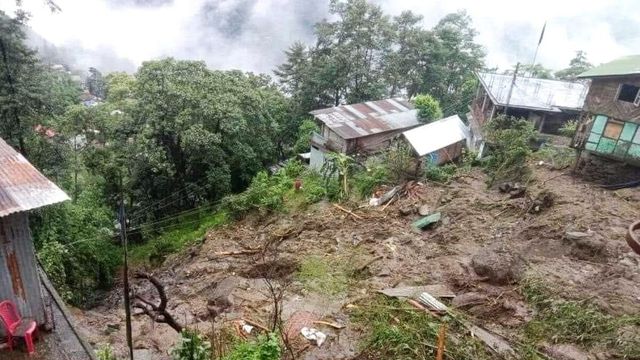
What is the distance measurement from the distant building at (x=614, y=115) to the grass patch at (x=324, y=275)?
12027mm

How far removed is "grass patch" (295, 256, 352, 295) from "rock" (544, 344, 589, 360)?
17.3 ft

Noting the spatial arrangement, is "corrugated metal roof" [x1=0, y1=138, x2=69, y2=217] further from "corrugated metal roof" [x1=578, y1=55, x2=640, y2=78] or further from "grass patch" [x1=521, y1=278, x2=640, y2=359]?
"corrugated metal roof" [x1=578, y1=55, x2=640, y2=78]

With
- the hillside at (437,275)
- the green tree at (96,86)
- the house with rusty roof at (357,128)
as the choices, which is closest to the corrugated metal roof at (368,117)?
the house with rusty roof at (357,128)

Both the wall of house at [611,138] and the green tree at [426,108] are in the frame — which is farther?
the green tree at [426,108]

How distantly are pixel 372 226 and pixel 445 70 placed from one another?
21.8 metres

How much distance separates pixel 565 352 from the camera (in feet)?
29.0

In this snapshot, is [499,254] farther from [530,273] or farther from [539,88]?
[539,88]

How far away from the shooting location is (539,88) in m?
25.8

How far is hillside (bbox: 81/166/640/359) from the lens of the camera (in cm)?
945

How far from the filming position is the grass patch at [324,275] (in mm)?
12430

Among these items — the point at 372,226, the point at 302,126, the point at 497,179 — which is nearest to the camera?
the point at 372,226

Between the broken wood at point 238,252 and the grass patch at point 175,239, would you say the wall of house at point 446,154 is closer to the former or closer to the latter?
the broken wood at point 238,252

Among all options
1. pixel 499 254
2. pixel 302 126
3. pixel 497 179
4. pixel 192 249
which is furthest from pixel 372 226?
pixel 302 126

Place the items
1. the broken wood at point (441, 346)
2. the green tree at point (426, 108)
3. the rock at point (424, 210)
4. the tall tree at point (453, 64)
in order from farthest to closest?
the tall tree at point (453, 64) < the green tree at point (426, 108) < the rock at point (424, 210) < the broken wood at point (441, 346)
